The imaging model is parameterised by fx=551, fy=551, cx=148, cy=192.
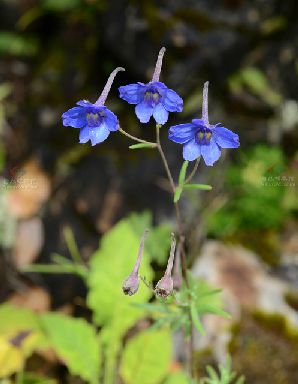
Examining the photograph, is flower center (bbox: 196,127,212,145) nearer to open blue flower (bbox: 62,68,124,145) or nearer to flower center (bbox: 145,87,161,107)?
flower center (bbox: 145,87,161,107)

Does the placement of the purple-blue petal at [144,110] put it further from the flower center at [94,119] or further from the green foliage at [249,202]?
the green foliage at [249,202]

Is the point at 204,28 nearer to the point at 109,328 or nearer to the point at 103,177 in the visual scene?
the point at 103,177

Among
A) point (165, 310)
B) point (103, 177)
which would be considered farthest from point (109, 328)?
point (103, 177)

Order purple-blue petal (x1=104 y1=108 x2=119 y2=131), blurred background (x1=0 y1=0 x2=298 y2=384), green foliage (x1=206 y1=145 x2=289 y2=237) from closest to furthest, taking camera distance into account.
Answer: purple-blue petal (x1=104 y1=108 x2=119 y2=131), blurred background (x1=0 y1=0 x2=298 y2=384), green foliage (x1=206 y1=145 x2=289 y2=237)

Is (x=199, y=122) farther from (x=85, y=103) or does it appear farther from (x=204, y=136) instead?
(x=85, y=103)

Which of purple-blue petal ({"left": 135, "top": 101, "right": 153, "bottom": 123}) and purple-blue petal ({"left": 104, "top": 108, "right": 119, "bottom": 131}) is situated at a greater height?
purple-blue petal ({"left": 135, "top": 101, "right": 153, "bottom": 123})

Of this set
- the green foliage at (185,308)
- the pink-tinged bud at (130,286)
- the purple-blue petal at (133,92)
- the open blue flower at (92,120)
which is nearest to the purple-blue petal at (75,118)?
the open blue flower at (92,120)

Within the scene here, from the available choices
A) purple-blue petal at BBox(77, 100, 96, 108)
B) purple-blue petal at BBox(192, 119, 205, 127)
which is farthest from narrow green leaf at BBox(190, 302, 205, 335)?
purple-blue petal at BBox(77, 100, 96, 108)
